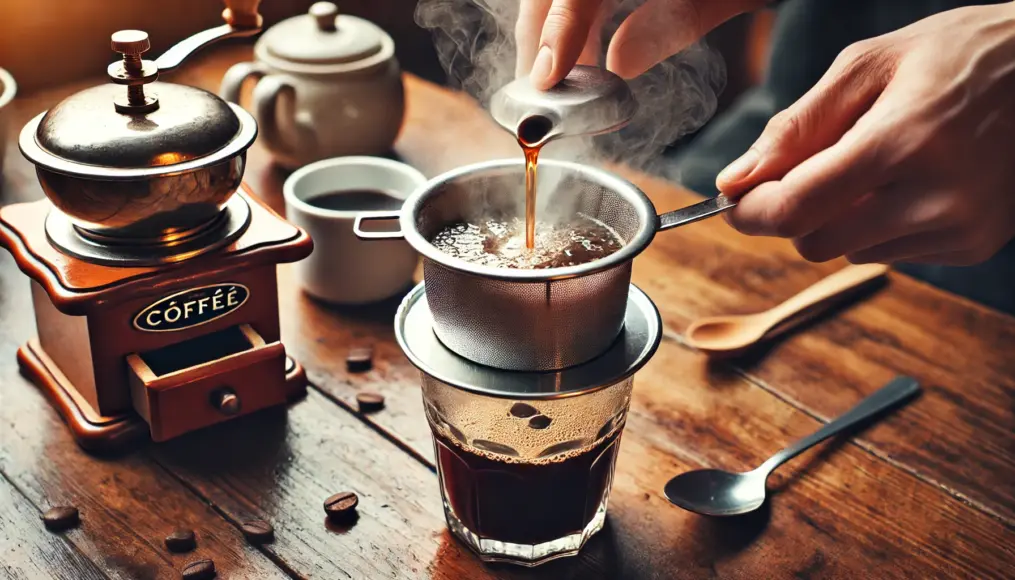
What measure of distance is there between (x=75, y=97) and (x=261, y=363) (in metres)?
0.43

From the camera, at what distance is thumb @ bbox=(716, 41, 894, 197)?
1.22 meters

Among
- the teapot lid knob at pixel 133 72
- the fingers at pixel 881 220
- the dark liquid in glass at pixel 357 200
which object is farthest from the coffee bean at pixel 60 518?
the fingers at pixel 881 220

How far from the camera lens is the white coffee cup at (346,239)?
5.28 ft

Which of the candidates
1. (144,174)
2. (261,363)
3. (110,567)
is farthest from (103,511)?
(144,174)

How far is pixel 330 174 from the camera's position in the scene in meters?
1.74

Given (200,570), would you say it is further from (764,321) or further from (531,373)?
(764,321)

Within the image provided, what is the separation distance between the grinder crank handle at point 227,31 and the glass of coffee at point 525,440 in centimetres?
48

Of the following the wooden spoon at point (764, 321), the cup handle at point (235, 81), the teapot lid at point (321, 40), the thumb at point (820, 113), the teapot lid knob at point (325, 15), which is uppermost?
the thumb at point (820, 113)

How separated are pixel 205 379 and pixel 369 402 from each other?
0.79 feet

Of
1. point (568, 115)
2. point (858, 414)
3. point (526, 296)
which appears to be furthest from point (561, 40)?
point (858, 414)

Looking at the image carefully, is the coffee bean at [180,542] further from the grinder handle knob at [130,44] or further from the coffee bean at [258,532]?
the grinder handle knob at [130,44]

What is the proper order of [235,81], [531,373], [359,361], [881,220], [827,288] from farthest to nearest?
[235,81] → [827,288] → [359,361] → [881,220] → [531,373]

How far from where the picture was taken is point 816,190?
1134 mm

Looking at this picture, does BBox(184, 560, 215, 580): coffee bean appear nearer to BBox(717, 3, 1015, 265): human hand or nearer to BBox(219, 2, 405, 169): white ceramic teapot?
BBox(717, 3, 1015, 265): human hand
